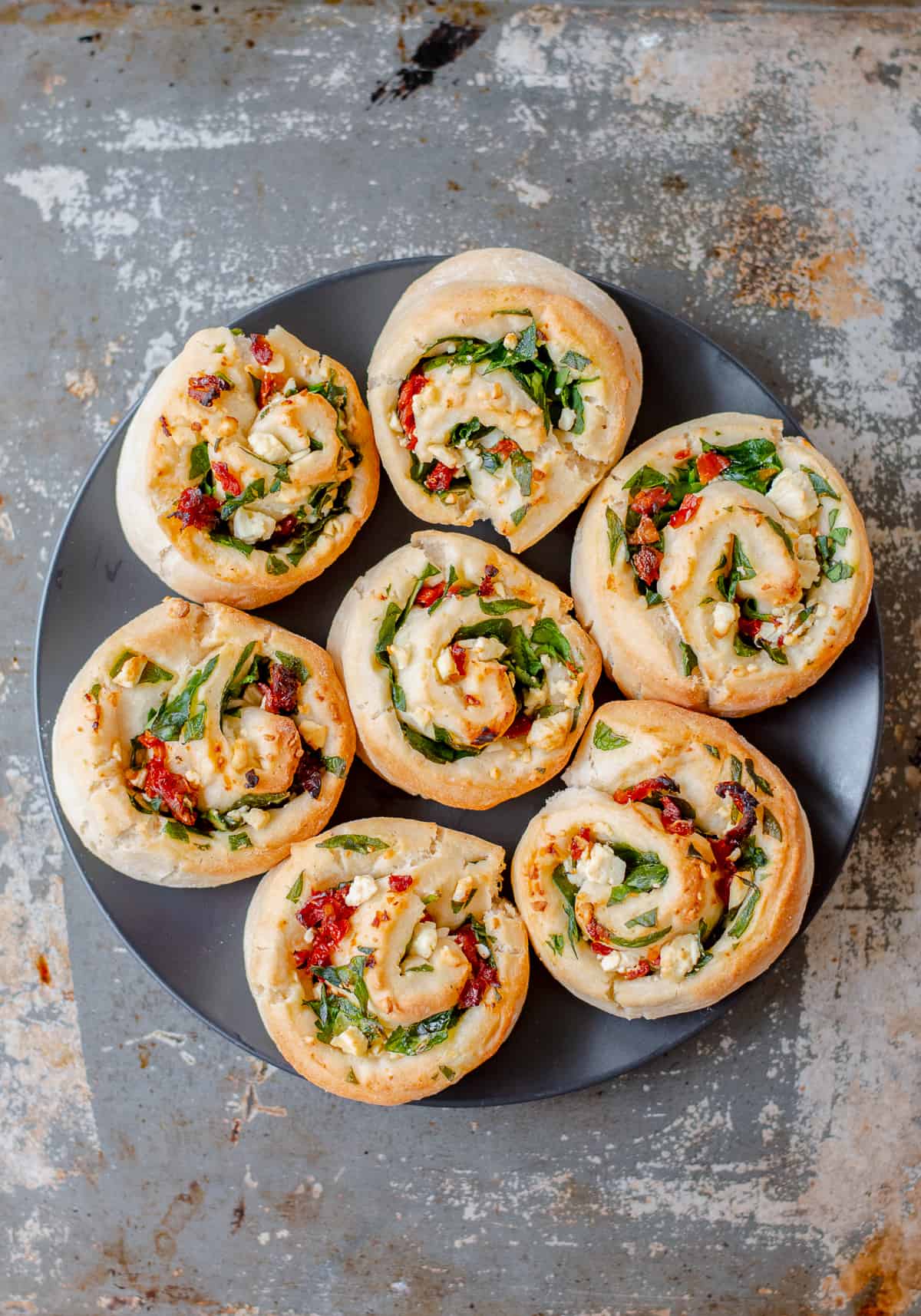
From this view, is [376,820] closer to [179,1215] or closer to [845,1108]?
[179,1215]

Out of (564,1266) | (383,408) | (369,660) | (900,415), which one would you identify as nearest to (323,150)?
(383,408)

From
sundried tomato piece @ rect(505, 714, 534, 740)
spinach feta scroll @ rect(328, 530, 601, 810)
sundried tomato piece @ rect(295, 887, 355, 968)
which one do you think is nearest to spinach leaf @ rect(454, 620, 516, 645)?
spinach feta scroll @ rect(328, 530, 601, 810)

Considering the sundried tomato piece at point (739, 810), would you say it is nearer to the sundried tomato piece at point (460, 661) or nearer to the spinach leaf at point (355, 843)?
the sundried tomato piece at point (460, 661)

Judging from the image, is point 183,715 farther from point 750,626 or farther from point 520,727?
point 750,626

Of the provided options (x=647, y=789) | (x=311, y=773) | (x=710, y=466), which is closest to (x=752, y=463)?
(x=710, y=466)

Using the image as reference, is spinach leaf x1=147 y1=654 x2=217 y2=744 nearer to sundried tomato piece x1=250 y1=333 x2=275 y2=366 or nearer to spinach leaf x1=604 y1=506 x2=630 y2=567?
sundried tomato piece x1=250 y1=333 x2=275 y2=366

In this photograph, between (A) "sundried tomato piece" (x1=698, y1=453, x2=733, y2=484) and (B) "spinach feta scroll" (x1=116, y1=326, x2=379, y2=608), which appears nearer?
(B) "spinach feta scroll" (x1=116, y1=326, x2=379, y2=608)

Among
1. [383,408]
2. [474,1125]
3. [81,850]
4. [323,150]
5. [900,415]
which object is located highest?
[323,150]

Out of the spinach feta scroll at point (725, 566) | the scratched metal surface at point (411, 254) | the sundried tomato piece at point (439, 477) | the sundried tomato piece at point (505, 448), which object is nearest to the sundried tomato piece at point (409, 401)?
the sundried tomato piece at point (439, 477)
